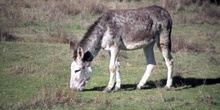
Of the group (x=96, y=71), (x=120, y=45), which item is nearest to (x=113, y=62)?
(x=120, y=45)

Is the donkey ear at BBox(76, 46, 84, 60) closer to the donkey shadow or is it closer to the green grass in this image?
the green grass

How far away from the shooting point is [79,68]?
11.0m

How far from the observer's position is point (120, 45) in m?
11.4

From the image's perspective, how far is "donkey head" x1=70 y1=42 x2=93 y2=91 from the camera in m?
10.9

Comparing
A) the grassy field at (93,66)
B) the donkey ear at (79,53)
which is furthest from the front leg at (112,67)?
the donkey ear at (79,53)

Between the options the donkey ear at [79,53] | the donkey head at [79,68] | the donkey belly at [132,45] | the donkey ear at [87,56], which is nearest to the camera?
the donkey ear at [79,53]

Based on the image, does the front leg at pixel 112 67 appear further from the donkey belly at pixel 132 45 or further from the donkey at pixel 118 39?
the donkey belly at pixel 132 45

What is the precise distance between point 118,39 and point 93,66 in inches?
127

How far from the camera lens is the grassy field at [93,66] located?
1030 cm

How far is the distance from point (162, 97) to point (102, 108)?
178cm

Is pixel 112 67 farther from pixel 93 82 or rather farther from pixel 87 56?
pixel 93 82

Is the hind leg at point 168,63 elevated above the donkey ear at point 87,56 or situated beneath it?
situated beneath

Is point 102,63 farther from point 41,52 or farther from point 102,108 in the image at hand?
point 102,108

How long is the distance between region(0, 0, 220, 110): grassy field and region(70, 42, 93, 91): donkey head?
0.87 ft
